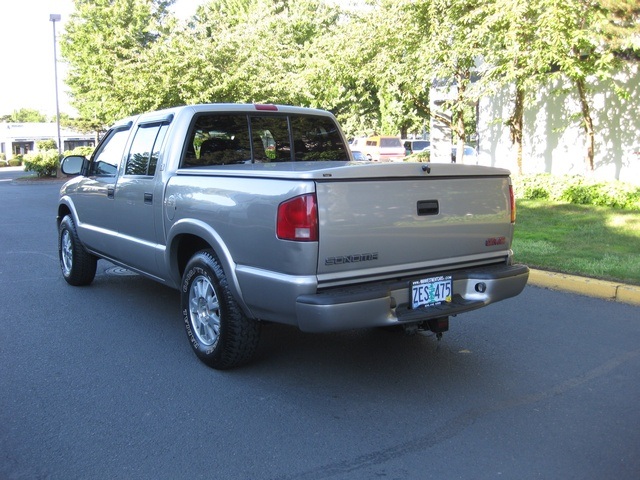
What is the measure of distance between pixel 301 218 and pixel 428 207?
994 millimetres

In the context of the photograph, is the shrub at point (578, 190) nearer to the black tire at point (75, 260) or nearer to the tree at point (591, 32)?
the tree at point (591, 32)

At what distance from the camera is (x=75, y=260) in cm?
727

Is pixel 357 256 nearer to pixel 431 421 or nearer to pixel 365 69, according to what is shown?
pixel 431 421

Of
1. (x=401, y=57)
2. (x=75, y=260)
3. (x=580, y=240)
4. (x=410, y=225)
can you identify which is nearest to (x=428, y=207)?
(x=410, y=225)

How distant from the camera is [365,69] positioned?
16.5 meters

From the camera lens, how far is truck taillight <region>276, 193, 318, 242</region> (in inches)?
151

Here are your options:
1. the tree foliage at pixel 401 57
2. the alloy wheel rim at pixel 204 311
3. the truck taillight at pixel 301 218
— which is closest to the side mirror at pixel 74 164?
the alloy wheel rim at pixel 204 311

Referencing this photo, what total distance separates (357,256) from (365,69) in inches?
524

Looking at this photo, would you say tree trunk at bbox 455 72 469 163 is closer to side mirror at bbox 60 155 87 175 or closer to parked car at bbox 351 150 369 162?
parked car at bbox 351 150 369 162

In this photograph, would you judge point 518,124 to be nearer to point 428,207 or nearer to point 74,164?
point 74,164

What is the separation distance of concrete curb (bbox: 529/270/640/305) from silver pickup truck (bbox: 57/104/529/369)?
7.79 ft

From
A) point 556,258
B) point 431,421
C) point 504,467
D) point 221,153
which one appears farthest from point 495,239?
point 556,258

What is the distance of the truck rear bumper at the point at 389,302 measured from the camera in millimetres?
3818

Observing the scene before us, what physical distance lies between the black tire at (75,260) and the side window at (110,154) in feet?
2.75
